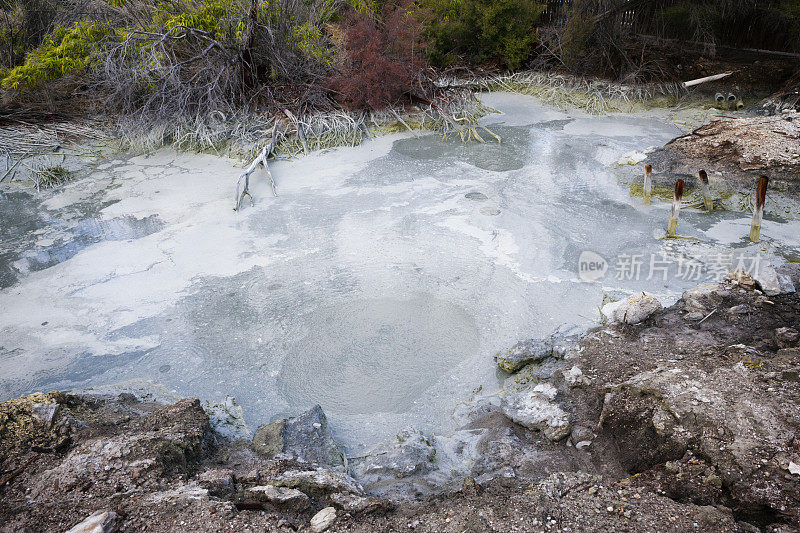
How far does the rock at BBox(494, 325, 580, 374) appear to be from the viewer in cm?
347

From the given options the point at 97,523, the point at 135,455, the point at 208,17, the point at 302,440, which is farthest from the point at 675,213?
A: the point at 208,17

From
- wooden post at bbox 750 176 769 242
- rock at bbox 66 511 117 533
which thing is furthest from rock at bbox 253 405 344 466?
wooden post at bbox 750 176 769 242

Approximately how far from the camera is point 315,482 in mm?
2447

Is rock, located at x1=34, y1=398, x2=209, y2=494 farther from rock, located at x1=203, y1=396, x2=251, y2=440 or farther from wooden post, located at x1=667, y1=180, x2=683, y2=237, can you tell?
wooden post, located at x1=667, y1=180, x2=683, y2=237

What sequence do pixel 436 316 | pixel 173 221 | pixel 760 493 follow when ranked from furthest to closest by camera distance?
1. pixel 173 221
2. pixel 436 316
3. pixel 760 493

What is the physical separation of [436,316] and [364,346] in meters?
0.62

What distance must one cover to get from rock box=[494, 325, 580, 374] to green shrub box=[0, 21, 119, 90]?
7.43m

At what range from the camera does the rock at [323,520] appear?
2.18 meters

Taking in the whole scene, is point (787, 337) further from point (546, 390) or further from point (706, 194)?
point (706, 194)

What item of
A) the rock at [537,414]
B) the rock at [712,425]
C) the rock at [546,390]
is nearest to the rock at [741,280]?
the rock at [712,425]

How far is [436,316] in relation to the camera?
13.3 feet

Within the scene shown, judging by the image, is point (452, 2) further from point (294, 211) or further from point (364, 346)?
point (364, 346)

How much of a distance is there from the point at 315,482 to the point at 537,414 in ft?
4.14

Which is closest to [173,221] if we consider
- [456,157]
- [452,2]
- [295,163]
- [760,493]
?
[295,163]
